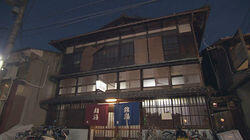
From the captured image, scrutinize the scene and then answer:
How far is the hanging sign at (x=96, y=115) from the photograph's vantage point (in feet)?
38.2

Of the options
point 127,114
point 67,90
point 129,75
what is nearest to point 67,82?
point 67,90

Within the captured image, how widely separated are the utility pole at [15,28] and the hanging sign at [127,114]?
26.3ft

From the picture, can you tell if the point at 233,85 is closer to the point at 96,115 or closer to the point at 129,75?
the point at 129,75

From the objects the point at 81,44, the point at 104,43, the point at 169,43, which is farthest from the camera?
the point at 81,44

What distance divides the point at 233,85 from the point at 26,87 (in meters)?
17.9

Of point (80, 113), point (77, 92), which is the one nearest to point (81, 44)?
point (77, 92)

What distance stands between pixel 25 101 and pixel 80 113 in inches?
216

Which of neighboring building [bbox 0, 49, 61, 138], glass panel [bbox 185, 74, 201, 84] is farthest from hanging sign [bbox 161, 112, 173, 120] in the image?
neighboring building [bbox 0, 49, 61, 138]

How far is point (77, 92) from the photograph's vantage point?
1454 centimetres

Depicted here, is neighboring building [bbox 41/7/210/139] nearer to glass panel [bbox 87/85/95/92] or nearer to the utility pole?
glass panel [bbox 87/85/95/92]

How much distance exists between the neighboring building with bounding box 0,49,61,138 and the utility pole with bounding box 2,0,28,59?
16.4 feet

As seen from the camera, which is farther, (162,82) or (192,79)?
(162,82)

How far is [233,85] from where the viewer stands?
35.6ft

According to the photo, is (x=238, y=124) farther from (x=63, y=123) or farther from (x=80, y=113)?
(x=63, y=123)
